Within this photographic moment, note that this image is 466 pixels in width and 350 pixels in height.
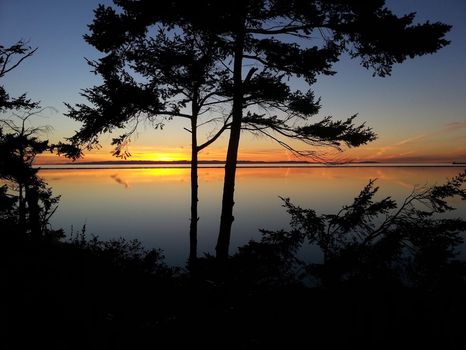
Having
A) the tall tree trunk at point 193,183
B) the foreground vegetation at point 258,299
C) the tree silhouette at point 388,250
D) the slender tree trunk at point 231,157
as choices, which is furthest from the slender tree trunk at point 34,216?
the tree silhouette at point 388,250

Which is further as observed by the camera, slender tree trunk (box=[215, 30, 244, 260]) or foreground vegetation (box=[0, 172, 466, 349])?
slender tree trunk (box=[215, 30, 244, 260])

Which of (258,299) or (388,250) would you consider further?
(388,250)

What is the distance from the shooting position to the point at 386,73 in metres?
9.24

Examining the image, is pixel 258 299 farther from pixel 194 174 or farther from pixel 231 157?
pixel 194 174

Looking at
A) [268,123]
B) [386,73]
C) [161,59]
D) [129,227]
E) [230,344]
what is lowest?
[129,227]

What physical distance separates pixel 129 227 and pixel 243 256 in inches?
1077

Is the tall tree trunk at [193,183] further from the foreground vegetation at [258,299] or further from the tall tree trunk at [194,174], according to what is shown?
the foreground vegetation at [258,299]

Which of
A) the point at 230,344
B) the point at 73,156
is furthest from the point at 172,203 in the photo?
the point at 230,344

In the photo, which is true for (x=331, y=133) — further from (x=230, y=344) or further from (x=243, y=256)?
(x=230, y=344)

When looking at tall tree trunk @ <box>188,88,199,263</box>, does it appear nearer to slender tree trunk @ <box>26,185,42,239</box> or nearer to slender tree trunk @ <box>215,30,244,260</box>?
slender tree trunk @ <box>215,30,244,260</box>

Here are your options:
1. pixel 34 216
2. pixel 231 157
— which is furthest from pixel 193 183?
pixel 34 216

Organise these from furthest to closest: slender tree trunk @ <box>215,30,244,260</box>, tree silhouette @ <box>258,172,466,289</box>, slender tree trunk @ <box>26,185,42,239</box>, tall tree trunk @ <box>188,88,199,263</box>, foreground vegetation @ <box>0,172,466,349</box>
A: tall tree trunk @ <box>188,88,199,263</box>, slender tree trunk @ <box>26,185,42,239</box>, slender tree trunk @ <box>215,30,244,260</box>, tree silhouette @ <box>258,172,466,289</box>, foreground vegetation @ <box>0,172,466,349</box>

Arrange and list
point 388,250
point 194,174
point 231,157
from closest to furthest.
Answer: point 388,250
point 231,157
point 194,174

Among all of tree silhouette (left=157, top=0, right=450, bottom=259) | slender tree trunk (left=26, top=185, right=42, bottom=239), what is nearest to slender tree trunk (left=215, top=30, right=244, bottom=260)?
tree silhouette (left=157, top=0, right=450, bottom=259)
